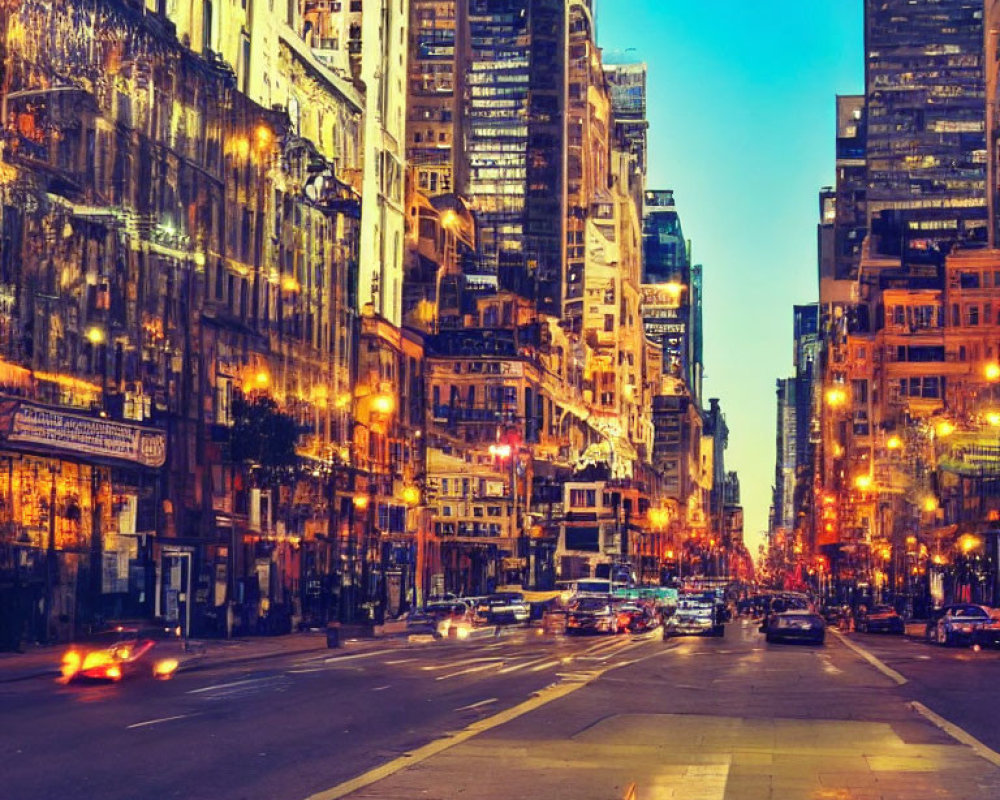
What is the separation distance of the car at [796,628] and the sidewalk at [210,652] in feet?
50.9

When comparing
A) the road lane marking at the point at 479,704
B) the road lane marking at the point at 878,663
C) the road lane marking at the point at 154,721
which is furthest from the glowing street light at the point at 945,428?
the road lane marking at the point at 154,721

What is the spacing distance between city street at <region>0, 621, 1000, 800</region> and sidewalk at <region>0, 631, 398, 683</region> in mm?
2585

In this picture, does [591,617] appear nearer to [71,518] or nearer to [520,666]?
[71,518]

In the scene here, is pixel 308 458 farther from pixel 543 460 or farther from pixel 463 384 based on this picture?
pixel 543 460

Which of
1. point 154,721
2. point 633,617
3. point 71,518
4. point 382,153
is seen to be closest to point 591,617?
point 633,617

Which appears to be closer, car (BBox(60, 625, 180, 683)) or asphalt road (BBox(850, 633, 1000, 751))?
asphalt road (BBox(850, 633, 1000, 751))

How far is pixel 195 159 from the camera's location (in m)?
71.6

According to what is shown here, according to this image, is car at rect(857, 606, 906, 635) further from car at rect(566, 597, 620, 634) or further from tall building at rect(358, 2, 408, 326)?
tall building at rect(358, 2, 408, 326)

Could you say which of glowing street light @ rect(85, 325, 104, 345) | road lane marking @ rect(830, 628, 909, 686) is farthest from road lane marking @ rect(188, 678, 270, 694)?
glowing street light @ rect(85, 325, 104, 345)

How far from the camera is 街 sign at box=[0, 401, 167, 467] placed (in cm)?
5241

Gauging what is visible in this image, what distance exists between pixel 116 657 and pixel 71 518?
929 inches

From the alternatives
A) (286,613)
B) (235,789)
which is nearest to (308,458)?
(286,613)

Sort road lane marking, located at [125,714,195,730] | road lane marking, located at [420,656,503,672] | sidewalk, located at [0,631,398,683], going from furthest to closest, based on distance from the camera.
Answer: road lane marking, located at [420,656,503,672]
sidewalk, located at [0,631,398,683]
road lane marking, located at [125,714,195,730]

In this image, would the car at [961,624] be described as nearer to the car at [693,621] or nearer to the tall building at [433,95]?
the car at [693,621]
